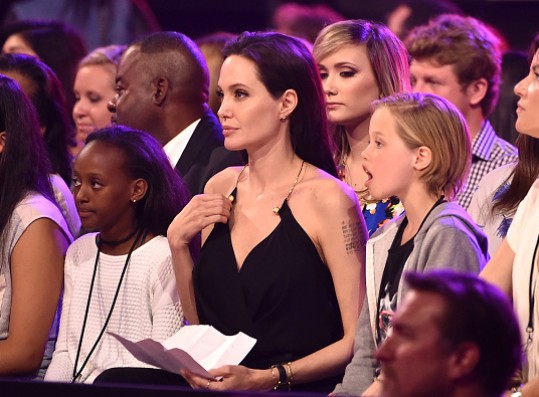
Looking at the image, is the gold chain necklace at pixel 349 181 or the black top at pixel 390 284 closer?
the black top at pixel 390 284

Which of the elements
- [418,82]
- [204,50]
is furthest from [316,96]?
[204,50]

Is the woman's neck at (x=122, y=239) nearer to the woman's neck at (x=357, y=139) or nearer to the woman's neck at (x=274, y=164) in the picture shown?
the woman's neck at (x=274, y=164)

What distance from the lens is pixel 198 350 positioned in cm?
340

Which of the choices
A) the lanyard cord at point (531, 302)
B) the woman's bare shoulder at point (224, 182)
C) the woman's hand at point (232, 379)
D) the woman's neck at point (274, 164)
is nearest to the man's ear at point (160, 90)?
the woman's bare shoulder at point (224, 182)

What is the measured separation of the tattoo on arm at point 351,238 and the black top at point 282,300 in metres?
0.11

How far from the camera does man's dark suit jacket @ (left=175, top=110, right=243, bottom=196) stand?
4410 millimetres

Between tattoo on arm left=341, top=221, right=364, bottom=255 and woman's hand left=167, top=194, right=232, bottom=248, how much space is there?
16.0 inches

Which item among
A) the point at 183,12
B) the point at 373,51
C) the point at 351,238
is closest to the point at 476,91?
the point at 373,51

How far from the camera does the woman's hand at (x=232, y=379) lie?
10.9ft

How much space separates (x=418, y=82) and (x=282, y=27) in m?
1.73

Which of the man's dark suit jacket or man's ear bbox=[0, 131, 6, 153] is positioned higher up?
man's ear bbox=[0, 131, 6, 153]

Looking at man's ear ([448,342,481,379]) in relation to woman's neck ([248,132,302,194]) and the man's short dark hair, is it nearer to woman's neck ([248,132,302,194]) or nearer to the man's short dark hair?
the man's short dark hair

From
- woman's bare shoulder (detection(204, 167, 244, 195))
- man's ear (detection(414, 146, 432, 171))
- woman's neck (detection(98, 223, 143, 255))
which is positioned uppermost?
man's ear (detection(414, 146, 432, 171))

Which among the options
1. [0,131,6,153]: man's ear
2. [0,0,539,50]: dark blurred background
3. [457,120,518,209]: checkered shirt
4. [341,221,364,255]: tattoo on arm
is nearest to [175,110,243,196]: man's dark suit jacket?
[0,131,6,153]: man's ear
